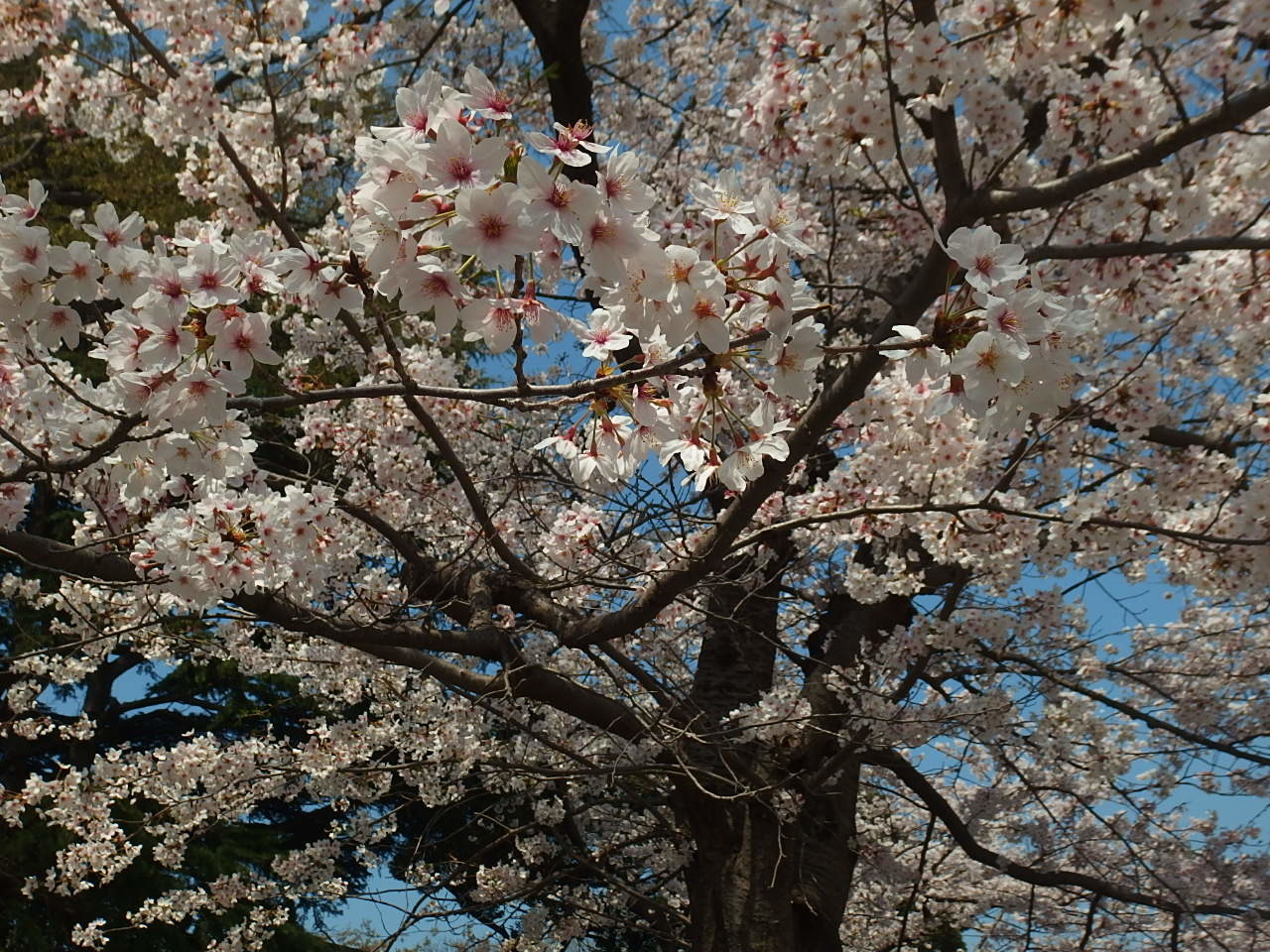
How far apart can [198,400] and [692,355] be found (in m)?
0.83

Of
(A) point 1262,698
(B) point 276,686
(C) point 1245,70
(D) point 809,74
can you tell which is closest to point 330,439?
(D) point 809,74

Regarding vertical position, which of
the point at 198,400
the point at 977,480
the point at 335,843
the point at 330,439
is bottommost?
the point at 198,400

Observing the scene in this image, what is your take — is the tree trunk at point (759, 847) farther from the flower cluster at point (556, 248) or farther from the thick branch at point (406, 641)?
the flower cluster at point (556, 248)

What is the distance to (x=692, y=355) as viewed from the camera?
1.47 m

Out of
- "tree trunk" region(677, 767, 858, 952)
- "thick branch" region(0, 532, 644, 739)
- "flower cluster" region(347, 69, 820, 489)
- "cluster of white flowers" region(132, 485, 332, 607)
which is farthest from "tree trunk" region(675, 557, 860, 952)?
"flower cluster" region(347, 69, 820, 489)

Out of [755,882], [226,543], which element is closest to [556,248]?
[226,543]

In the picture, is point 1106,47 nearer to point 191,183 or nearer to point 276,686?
point 191,183

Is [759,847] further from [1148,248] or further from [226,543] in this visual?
[1148,248]

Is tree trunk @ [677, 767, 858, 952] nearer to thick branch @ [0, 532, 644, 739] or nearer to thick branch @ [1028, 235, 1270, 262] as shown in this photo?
thick branch @ [0, 532, 644, 739]

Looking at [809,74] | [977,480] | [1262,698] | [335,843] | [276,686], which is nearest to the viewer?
[809,74]

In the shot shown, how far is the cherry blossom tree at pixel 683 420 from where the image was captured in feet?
4.98

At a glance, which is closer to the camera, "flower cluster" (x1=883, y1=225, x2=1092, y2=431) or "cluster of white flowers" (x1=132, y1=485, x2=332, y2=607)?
"flower cluster" (x1=883, y1=225, x2=1092, y2=431)

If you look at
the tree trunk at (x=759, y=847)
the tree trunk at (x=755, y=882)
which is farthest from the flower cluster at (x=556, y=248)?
the tree trunk at (x=755, y=882)

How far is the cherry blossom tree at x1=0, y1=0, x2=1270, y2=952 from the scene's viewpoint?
152 cm
